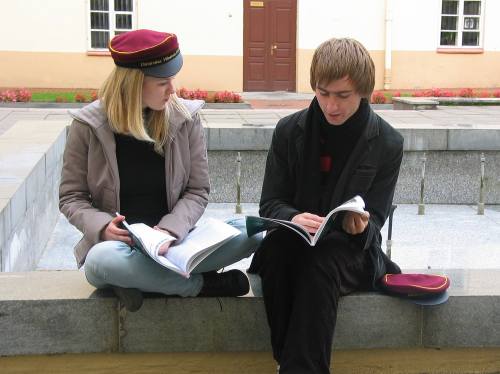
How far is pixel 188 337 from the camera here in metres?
3.13

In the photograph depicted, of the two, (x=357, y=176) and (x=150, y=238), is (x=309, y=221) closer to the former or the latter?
(x=357, y=176)

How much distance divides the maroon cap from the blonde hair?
1.86 ft

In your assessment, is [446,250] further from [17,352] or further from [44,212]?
[17,352]

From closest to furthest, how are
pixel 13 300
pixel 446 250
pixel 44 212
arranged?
pixel 13 300
pixel 44 212
pixel 446 250

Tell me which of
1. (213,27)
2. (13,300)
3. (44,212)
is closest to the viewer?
(13,300)

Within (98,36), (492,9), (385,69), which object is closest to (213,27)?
(98,36)

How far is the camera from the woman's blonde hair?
316cm

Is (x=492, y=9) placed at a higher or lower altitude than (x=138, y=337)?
higher

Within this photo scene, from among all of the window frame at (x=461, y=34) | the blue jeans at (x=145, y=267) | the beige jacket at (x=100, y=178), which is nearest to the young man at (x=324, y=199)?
the blue jeans at (x=145, y=267)

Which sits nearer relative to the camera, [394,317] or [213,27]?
[394,317]

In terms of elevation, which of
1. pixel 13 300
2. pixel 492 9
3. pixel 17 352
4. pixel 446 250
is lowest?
pixel 446 250

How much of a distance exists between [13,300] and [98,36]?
57.8 feet

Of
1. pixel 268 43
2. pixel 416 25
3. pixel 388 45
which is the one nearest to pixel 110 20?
pixel 268 43

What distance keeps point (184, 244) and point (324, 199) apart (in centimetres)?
56
